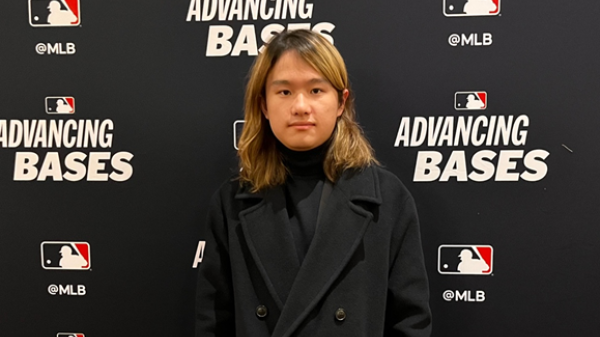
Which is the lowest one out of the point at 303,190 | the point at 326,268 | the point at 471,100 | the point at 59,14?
the point at 326,268

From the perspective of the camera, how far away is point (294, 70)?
3.97 feet

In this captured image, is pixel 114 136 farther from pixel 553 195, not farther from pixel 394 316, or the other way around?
pixel 553 195

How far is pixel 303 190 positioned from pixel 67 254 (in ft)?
2.78

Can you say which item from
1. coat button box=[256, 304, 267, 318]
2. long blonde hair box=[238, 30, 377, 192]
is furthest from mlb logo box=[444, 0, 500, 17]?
coat button box=[256, 304, 267, 318]

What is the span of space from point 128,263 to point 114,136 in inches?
15.6

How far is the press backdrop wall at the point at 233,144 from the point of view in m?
1.49

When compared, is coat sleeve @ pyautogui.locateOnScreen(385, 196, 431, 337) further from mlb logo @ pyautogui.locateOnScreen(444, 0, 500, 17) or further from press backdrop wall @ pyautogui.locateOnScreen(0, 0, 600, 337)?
mlb logo @ pyautogui.locateOnScreen(444, 0, 500, 17)

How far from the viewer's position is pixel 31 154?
1624 mm

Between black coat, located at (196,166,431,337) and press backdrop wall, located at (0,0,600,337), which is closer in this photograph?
black coat, located at (196,166,431,337)

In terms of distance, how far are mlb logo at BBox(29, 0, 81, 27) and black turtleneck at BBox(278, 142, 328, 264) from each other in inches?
30.9

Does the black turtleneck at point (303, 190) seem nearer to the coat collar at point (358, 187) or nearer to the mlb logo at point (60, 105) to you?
the coat collar at point (358, 187)

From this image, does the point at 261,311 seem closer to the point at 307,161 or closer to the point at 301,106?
the point at 307,161

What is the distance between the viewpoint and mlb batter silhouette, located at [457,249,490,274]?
60.9 inches

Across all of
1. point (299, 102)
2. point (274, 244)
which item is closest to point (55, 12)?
point (299, 102)
